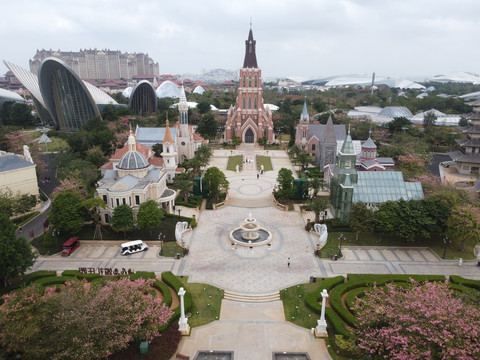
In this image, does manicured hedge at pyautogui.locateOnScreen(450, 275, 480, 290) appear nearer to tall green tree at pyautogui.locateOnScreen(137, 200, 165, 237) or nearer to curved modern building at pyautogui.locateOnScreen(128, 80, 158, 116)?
tall green tree at pyautogui.locateOnScreen(137, 200, 165, 237)

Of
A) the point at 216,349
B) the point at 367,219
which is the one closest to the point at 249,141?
the point at 367,219

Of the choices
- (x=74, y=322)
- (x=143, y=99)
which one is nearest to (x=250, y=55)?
(x=143, y=99)

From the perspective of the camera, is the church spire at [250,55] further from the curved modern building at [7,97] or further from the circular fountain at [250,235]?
the curved modern building at [7,97]

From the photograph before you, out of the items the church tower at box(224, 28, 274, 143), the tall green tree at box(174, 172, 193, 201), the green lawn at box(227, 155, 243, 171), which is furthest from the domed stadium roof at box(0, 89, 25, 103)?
the tall green tree at box(174, 172, 193, 201)

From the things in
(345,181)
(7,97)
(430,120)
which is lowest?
(345,181)

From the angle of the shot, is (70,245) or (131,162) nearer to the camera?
(70,245)

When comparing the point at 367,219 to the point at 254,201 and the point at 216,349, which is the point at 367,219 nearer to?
the point at 254,201

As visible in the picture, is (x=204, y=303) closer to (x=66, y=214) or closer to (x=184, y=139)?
(x=66, y=214)
